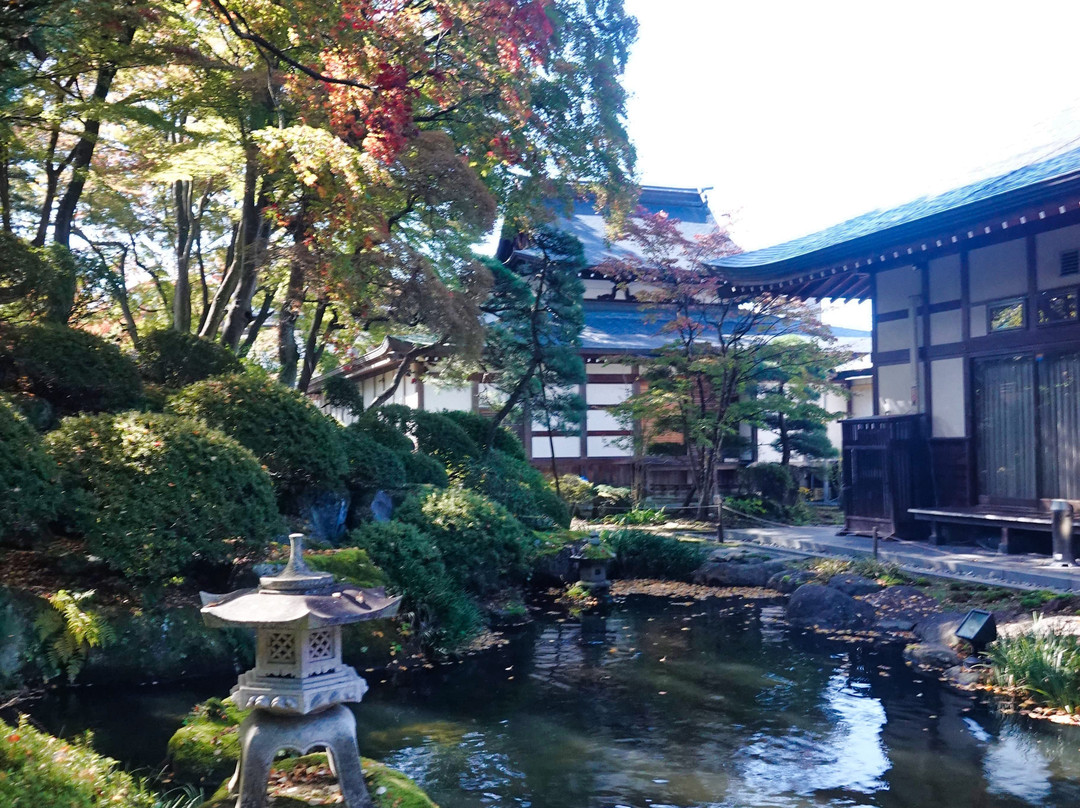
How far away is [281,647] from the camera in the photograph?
455 cm

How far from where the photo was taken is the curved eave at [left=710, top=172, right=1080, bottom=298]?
33.3 ft

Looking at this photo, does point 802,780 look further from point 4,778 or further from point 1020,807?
point 4,778

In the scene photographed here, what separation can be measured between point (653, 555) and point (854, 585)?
3612 millimetres

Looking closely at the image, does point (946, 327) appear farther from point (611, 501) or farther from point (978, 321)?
point (611, 501)

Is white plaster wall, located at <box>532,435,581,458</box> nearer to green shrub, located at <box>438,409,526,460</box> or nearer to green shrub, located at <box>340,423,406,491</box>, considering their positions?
green shrub, located at <box>438,409,526,460</box>

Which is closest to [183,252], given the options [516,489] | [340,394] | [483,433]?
[340,394]

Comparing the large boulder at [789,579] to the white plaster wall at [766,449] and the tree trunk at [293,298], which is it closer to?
the tree trunk at [293,298]

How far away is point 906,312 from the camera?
13.8m

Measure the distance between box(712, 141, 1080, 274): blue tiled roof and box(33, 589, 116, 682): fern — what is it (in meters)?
10.6

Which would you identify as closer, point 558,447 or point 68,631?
point 68,631

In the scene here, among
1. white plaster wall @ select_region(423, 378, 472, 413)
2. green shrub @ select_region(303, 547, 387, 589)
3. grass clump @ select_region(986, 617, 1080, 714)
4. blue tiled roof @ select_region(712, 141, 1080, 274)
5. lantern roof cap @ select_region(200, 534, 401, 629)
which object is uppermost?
blue tiled roof @ select_region(712, 141, 1080, 274)

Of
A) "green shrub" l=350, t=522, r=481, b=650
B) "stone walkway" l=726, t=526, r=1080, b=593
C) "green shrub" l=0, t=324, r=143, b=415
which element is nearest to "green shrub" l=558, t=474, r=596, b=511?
"stone walkway" l=726, t=526, r=1080, b=593

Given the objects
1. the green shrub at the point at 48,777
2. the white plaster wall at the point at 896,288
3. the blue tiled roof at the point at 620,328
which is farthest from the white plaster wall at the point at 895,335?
the green shrub at the point at 48,777

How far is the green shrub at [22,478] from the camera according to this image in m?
6.64
